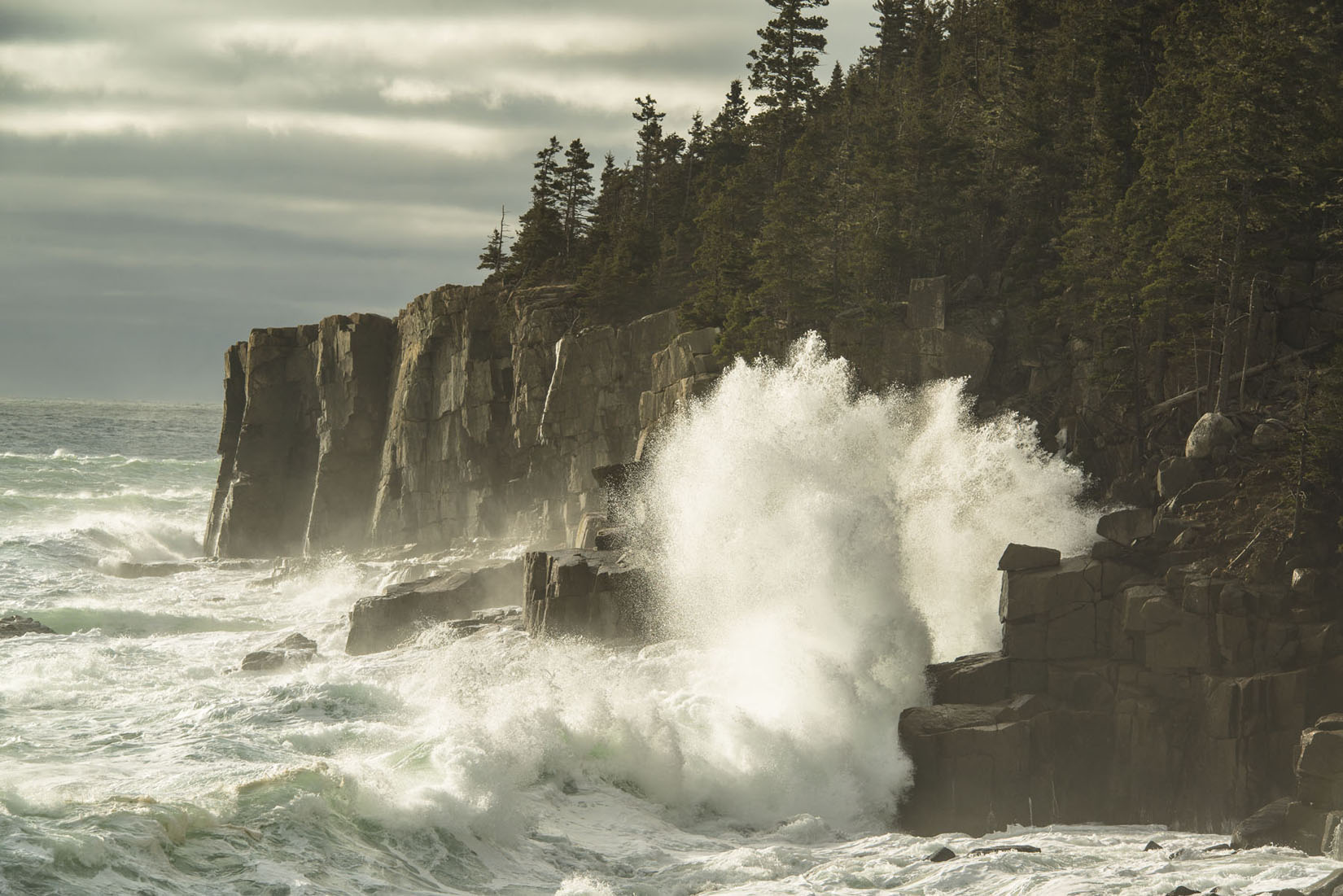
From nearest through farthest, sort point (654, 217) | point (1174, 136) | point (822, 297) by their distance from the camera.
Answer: point (1174, 136) < point (822, 297) < point (654, 217)

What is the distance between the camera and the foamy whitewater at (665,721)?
59.1ft

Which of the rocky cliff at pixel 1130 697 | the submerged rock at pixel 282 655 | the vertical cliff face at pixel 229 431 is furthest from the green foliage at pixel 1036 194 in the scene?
the submerged rock at pixel 282 655

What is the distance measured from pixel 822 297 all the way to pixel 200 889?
28247 millimetres

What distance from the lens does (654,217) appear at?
212ft

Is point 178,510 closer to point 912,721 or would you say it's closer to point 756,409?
point 756,409

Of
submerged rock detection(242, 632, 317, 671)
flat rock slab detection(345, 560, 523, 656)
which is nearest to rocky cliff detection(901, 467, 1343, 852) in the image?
flat rock slab detection(345, 560, 523, 656)

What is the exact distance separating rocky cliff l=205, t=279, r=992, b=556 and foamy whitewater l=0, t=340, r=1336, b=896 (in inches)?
266

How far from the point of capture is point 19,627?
35.1 metres

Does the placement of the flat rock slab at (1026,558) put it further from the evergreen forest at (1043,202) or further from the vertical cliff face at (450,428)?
the vertical cliff face at (450,428)

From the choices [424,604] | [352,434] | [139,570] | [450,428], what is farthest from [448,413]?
[424,604]

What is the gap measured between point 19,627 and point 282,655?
841 cm

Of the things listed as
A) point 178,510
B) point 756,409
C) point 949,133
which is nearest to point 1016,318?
point 756,409

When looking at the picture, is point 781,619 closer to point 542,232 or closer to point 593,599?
point 593,599

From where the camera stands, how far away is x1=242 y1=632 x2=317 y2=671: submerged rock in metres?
32.3
